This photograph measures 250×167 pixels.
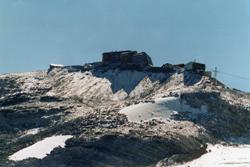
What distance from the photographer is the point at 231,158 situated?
305 feet

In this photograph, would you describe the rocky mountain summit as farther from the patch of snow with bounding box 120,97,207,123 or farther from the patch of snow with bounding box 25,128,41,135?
the patch of snow with bounding box 25,128,41,135

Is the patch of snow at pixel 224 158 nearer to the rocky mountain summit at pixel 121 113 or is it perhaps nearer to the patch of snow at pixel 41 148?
the rocky mountain summit at pixel 121 113

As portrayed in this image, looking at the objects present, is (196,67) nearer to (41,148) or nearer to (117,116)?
(117,116)

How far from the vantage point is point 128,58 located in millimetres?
141375

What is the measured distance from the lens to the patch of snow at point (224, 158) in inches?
3546

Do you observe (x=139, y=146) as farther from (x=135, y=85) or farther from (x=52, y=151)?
(x=135, y=85)

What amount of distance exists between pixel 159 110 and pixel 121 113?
20.0ft

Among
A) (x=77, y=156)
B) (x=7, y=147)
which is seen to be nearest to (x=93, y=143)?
(x=77, y=156)

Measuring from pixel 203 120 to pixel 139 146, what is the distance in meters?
18.5

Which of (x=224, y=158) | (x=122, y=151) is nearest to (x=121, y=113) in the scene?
(x=122, y=151)

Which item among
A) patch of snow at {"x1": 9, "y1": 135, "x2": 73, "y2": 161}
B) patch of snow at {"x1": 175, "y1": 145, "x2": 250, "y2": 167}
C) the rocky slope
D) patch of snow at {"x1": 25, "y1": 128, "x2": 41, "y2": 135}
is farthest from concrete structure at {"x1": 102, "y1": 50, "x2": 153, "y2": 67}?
patch of snow at {"x1": 175, "y1": 145, "x2": 250, "y2": 167}

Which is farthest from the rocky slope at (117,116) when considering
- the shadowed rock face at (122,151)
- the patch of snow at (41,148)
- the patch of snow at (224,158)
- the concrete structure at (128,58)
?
the concrete structure at (128,58)

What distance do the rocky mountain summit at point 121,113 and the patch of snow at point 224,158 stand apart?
2.11 metres

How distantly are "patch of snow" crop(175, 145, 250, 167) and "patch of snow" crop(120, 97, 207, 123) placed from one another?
12823 millimetres
